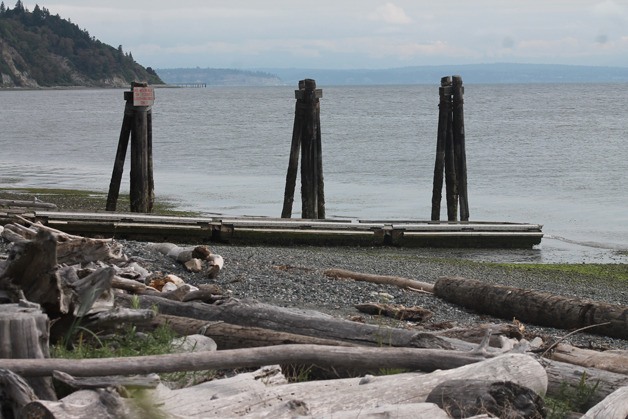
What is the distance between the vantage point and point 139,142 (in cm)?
1972

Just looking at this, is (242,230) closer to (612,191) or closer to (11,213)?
(11,213)

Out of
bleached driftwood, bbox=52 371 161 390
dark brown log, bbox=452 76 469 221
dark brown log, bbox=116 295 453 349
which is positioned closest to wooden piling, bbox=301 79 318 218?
dark brown log, bbox=452 76 469 221

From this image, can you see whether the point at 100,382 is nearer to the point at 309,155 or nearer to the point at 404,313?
the point at 404,313

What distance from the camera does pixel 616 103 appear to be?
111m

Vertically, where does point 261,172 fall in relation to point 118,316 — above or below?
below

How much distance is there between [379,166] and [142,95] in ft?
80.8

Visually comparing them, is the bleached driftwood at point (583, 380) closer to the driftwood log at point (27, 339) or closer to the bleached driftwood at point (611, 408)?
the bleached driftwood at point (611, 408)

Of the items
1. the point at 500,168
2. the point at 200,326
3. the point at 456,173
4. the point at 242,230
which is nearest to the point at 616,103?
the point at 500,168

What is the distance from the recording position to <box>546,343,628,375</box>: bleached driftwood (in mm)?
6941

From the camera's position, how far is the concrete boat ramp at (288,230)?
56.3ft

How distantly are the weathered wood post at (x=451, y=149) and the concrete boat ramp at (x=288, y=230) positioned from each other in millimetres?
2677

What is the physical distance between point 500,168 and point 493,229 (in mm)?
23837

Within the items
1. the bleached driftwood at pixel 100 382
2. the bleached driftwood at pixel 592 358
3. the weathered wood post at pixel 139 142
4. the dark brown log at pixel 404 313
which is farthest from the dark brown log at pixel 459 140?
the bleached driftwood at pixel 100 382

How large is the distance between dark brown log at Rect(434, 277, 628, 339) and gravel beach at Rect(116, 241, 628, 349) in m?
0.13
